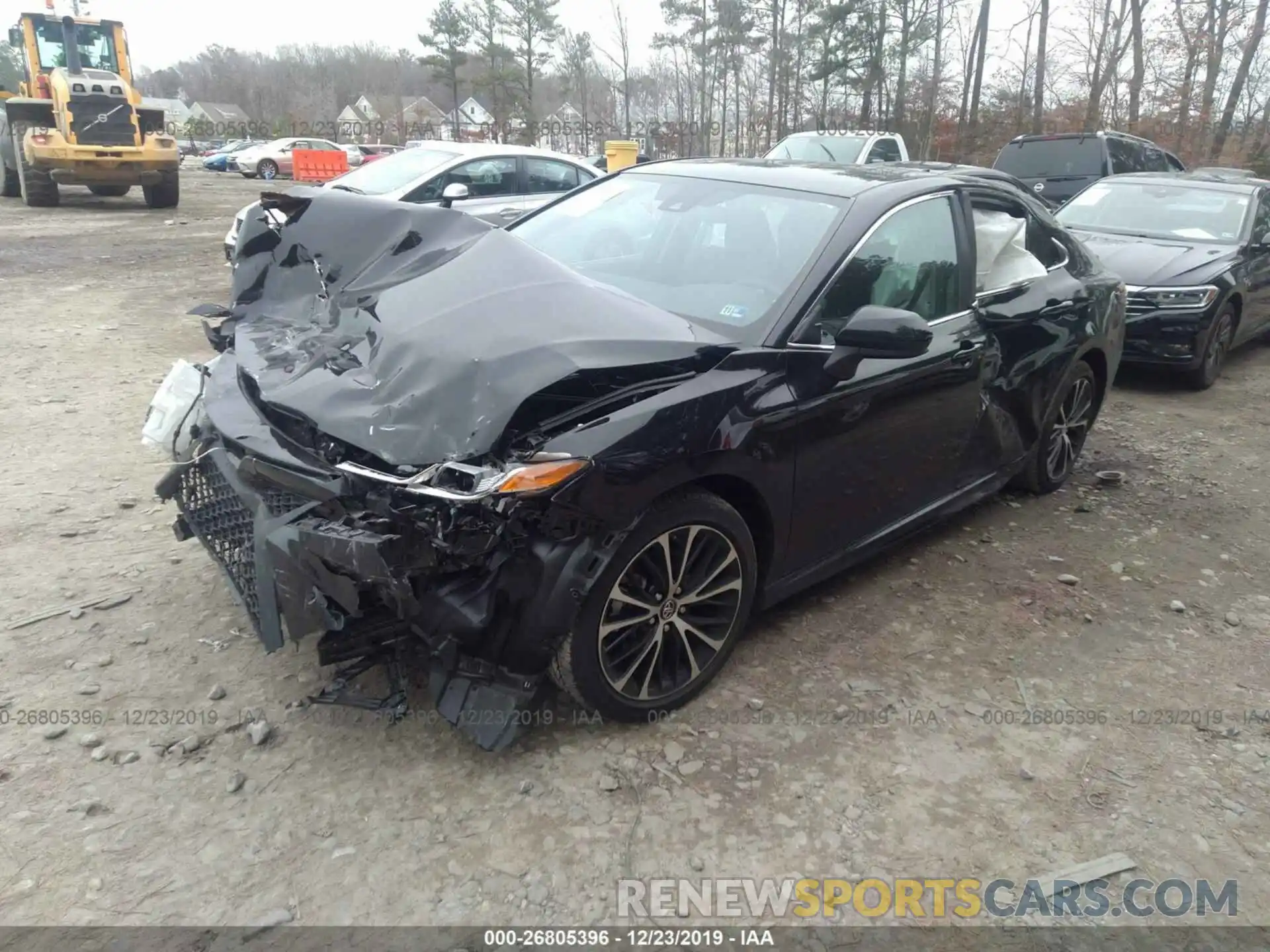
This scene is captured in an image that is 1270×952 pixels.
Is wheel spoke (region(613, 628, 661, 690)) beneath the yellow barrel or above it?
beneath

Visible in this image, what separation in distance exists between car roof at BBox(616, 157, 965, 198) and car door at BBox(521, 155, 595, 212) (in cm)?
592

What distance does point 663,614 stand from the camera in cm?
285

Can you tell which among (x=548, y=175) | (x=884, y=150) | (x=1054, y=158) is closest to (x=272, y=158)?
(x=884, y=150)

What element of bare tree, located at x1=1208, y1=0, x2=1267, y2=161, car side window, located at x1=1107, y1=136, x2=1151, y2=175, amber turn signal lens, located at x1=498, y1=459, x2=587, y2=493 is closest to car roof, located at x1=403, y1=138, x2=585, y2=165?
car side window, located at x1=1107, y1=136, x2=1151, y2=175

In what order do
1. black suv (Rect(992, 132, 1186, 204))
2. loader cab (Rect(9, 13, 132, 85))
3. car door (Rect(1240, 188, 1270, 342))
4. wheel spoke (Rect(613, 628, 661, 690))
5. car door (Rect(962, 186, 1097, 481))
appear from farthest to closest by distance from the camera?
loader cab (Rect(9, 13, 132, 85))
black suv (Rect(992, 132, 1186, 204))
car door (Rect(1240, 188, 1270, 342))
car door (Rect(962, 186, 1097, 481))
wheel spoke (Rect(613, 628, 661, 690))

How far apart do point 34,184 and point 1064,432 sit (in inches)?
731

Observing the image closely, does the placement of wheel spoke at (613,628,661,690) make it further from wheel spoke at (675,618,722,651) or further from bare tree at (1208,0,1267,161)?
bare tree at (1208,0,1267,161)

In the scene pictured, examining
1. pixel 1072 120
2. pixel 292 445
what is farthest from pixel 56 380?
pixel 1072 120

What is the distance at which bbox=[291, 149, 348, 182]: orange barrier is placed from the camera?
2358cm

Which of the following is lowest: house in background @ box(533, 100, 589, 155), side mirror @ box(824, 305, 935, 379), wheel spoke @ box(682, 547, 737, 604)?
wheel spoke @ box(682, 547, 737, 604)

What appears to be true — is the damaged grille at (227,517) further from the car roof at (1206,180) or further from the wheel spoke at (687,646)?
the car roof at (1206,180)

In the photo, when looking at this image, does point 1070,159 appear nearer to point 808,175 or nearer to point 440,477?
point 808,175

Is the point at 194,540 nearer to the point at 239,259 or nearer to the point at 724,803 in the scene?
the point at 239,259

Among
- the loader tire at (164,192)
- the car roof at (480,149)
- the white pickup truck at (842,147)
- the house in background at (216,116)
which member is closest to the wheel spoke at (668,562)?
the car roof at (480,149)
